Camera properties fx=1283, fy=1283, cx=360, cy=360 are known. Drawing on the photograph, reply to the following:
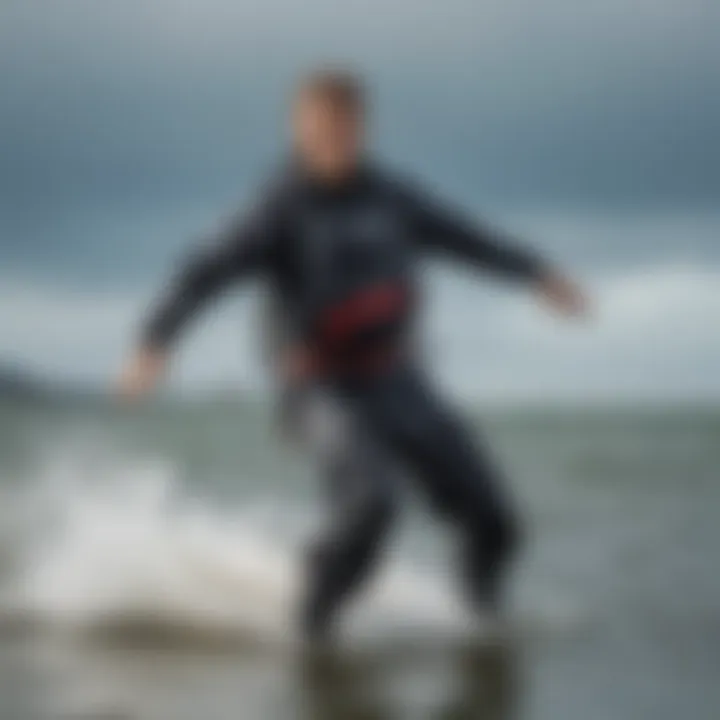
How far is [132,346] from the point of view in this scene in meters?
1.32

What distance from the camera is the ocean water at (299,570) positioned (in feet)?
4.22

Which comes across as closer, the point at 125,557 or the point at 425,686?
the point at 425,686

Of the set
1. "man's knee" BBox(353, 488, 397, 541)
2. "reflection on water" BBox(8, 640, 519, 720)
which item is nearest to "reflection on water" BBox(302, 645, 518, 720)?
"reflection on water" BBox(8, 640, 519, 720)

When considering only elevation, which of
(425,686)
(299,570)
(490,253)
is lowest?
(425,686)

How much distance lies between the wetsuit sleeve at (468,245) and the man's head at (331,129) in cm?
8

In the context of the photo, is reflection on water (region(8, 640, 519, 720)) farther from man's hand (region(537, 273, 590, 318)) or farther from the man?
man's hand (region(537, 273, 590, 318))

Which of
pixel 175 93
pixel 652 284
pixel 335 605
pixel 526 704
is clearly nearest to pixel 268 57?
pixel 175 93

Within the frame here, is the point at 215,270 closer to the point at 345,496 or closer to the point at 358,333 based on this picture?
the point at 358,333

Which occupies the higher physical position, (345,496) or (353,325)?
(353,325)

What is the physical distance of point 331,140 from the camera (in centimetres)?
132

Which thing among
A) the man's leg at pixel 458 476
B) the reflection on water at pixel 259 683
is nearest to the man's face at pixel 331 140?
the man's leg at pixel 458 476

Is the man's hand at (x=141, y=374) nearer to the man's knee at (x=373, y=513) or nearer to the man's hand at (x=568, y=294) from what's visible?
the man's knee at (x=373, y=513)

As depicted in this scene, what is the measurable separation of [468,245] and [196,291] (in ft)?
0.94

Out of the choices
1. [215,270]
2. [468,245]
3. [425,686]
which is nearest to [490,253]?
[468,245]
